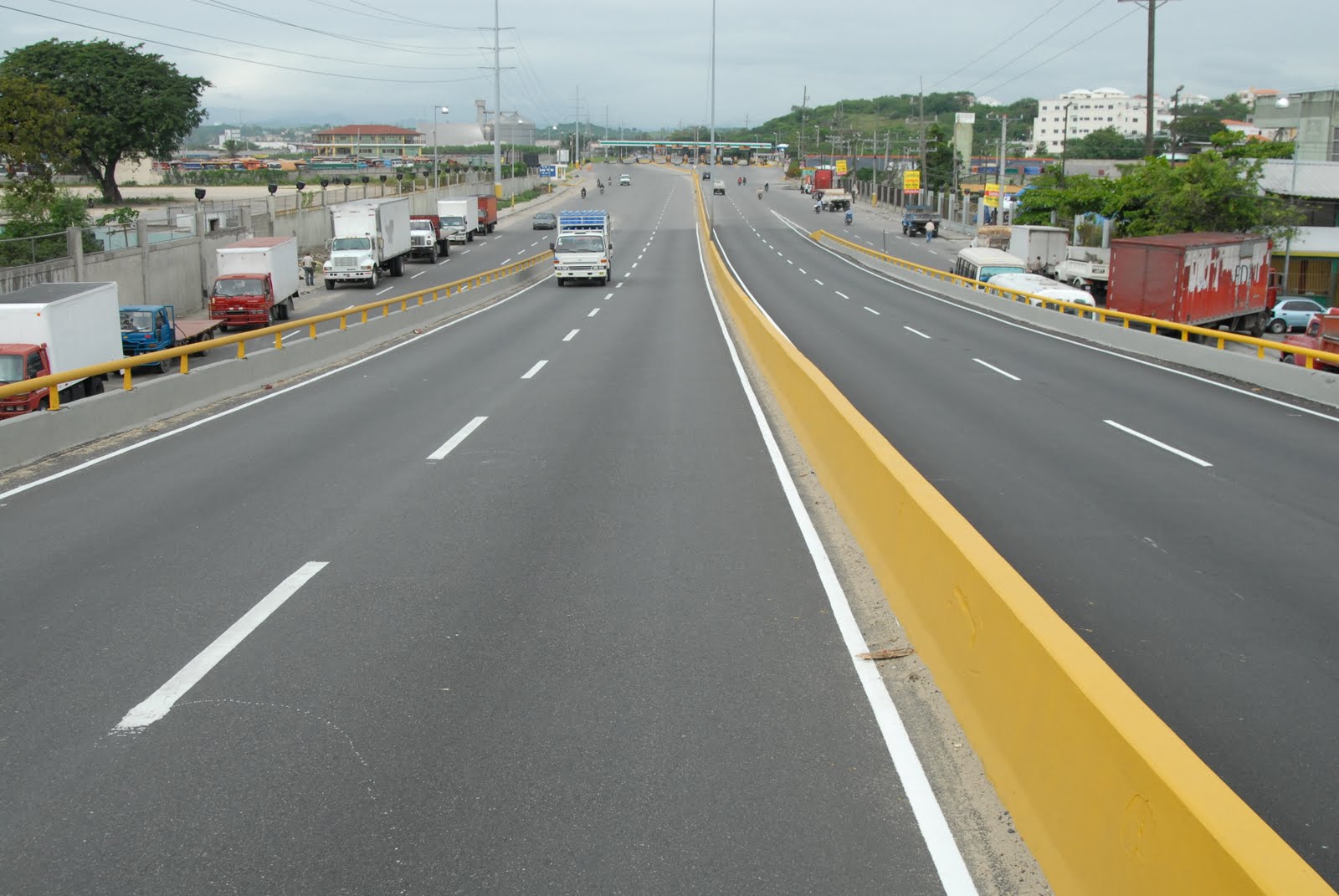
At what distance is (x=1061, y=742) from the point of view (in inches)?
178

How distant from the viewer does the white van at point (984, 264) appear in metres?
44.7

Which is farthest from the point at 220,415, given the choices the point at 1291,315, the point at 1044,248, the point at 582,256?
the point at 1044,248

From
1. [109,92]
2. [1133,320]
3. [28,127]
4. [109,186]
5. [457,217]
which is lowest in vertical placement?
[1133,320]

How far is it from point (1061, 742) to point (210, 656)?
16.7 feet

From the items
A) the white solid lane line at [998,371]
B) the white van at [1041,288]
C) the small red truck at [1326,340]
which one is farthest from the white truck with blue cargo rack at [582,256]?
the small red truck at [1326,340]

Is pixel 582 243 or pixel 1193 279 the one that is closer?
pixel 1193 279

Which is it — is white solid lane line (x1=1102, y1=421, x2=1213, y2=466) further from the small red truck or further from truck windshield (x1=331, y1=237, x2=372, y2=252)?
truck windshield (x1=331, y1=237, x2=372, y2=252)

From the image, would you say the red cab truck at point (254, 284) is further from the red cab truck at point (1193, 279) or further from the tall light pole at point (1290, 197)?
the tall light pole at point (1290, 197)

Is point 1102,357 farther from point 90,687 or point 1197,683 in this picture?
point 90,687

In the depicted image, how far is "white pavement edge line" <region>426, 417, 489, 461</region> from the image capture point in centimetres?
1355

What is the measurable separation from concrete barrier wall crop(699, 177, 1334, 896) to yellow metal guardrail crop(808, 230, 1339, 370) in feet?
46.6

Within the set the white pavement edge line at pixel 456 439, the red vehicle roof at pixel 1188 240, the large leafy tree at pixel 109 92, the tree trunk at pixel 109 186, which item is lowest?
the white pavement edge line at pixel 456 439

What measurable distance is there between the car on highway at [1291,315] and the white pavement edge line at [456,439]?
37.6 m

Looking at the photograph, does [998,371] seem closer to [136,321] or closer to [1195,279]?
[1195,279]
